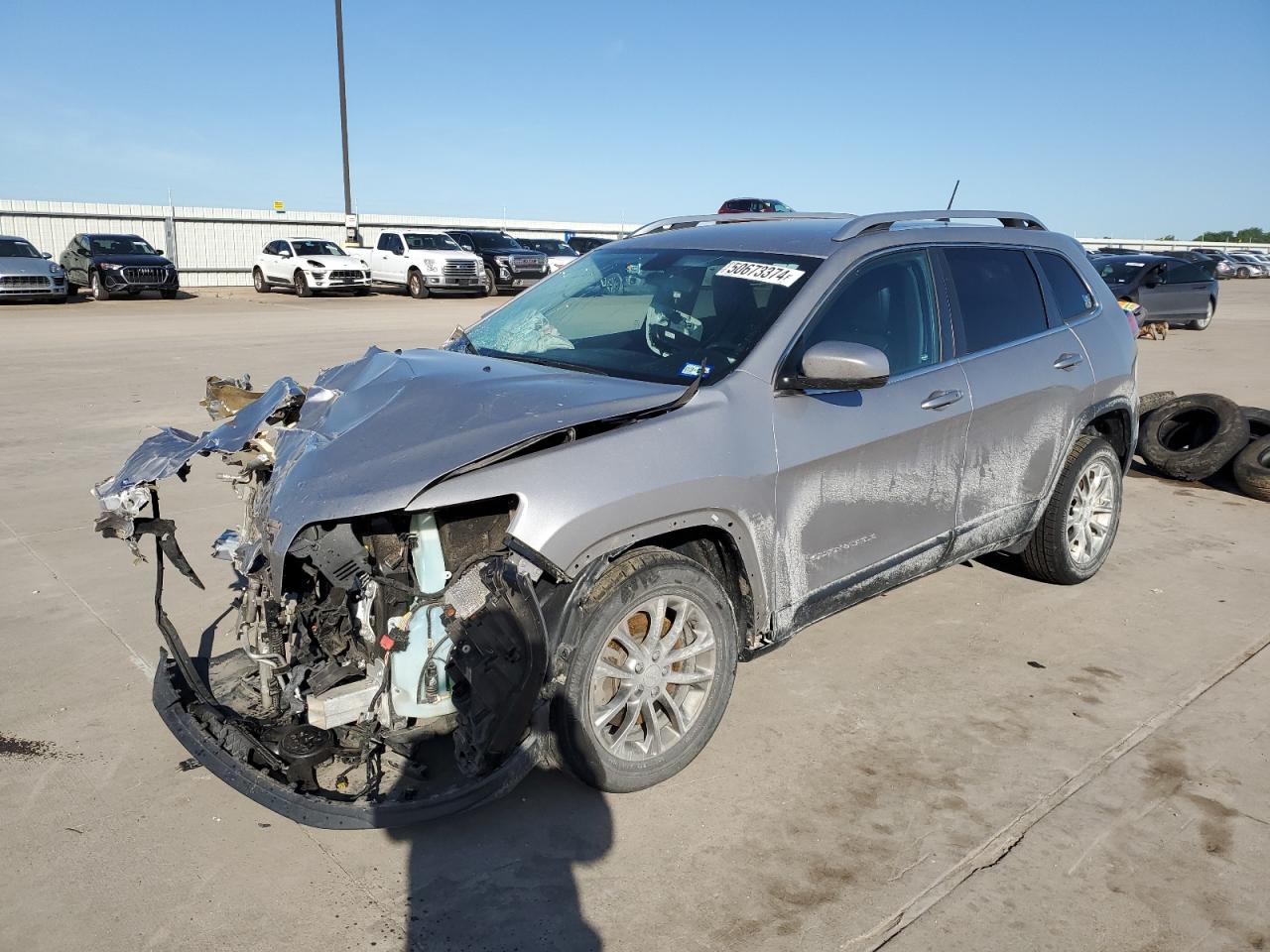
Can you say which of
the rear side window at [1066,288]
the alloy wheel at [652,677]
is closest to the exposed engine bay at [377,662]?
the alloy wheel at [652,677]

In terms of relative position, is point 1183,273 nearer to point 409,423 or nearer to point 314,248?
point 314,248

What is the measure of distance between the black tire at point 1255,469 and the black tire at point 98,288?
85.9 feet

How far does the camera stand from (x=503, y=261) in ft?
94.9

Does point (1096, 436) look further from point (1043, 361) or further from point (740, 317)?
point (740, 317)

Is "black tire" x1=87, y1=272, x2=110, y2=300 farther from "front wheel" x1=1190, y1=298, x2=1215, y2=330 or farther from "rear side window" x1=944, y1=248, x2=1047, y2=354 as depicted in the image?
"rear side window" x1=944, y1=248, x2=1047, y2=354

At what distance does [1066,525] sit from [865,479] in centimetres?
192

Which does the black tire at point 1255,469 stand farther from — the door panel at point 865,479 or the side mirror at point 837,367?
the side mirror at point 837,367

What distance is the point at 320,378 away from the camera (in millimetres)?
4129

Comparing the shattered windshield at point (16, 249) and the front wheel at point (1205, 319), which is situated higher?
the shattered windshield at point (16, 249)

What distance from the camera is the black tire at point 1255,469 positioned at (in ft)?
24.8

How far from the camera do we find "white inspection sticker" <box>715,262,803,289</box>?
4.01m

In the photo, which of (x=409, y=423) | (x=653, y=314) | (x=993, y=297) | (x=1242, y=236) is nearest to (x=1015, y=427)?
(x=993, y=297)

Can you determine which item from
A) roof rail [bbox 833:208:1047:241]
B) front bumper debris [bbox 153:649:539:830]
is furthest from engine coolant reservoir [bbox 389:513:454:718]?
roof rail [bbox 833:208:1047:241]

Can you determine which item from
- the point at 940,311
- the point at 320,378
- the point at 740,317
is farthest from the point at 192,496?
the point at 940,311
